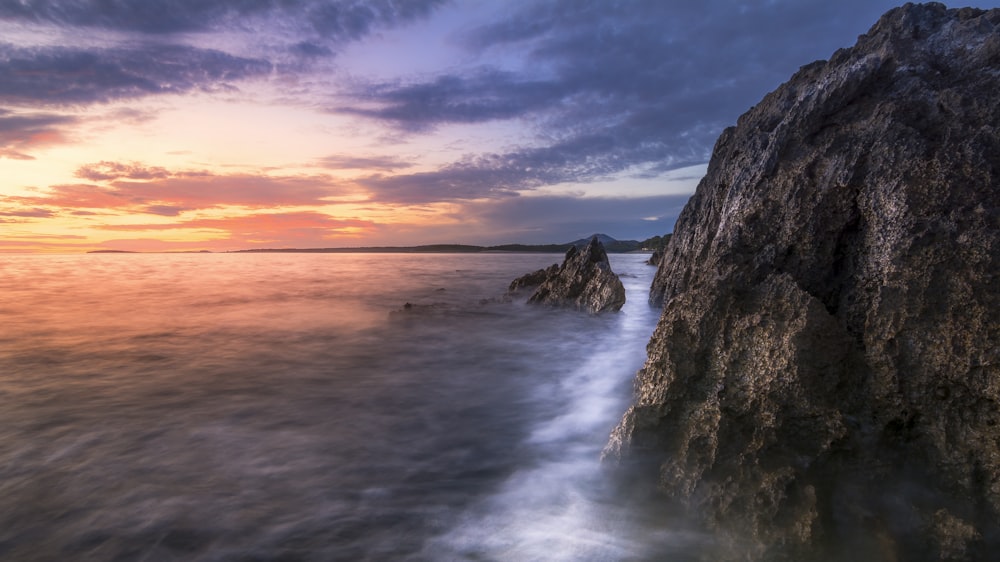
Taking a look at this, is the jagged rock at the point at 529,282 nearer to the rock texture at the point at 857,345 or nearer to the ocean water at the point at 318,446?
the ocean water at the point at 318,446

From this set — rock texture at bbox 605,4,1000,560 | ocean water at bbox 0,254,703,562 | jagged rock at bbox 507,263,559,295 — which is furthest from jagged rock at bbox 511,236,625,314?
rock texture at bbox 605,4,1000,560

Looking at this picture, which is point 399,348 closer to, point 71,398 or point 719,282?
point 71,398

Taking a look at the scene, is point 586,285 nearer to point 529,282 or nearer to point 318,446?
point 529,282

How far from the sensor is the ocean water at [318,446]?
14.8 feet

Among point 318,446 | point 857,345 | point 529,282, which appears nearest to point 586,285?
point 529,282

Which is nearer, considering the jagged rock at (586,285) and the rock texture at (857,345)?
the rock texture at (857,345)

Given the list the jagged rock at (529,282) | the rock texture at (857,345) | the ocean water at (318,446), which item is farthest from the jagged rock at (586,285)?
the rock texture at (857,345)

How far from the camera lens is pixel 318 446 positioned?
6609 mm

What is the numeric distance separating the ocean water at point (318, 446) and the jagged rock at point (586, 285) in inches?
106

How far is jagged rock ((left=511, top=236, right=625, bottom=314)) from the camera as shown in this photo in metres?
17.6

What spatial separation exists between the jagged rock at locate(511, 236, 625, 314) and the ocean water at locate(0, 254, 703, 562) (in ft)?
8.82

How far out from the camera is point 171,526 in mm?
4680

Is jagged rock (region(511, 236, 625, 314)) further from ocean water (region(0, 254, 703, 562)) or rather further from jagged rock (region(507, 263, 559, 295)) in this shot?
jagged rock (region(507, 263, 559, 295))

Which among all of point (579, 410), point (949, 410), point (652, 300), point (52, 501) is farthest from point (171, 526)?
point (652, 300)
